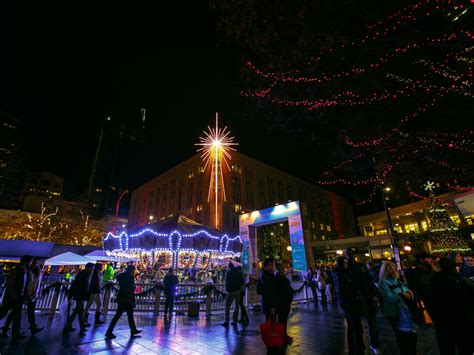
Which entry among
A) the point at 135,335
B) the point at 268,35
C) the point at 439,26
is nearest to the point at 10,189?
the point at 135,335

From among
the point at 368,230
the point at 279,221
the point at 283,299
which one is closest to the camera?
the point at 283,299

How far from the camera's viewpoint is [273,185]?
49.8 m

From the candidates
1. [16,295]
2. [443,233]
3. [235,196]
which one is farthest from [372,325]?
[235,196]

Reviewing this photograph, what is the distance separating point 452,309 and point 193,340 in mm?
5108

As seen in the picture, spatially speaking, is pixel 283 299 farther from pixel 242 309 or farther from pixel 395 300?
pixel 242 309

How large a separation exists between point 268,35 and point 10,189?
3410 cm

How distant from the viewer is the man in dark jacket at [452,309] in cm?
326

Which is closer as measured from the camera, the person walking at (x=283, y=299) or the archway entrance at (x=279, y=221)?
the person walking at (x=283, y=299)

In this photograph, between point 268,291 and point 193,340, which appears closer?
point 268,291

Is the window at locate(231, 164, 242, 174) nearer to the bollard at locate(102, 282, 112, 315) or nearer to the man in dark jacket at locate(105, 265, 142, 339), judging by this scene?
the bollard at locate(102, 282, 112, 315)

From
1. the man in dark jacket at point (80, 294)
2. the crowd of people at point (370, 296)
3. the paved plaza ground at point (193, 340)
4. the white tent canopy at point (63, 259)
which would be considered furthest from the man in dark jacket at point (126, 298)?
the white tent canopy at point (63, 259)

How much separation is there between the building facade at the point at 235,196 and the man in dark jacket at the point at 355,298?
111 ft

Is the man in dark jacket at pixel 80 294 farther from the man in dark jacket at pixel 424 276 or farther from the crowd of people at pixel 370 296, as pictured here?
the man in dark jacket at pixel 424 276

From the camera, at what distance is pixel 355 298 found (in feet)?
14.9
